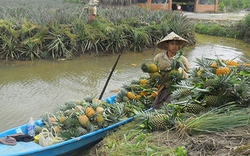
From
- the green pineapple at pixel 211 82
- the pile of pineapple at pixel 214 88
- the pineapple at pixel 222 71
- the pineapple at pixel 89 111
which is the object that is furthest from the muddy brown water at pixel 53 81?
the pineapple at pixel 89 111

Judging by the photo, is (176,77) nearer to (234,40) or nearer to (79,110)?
(79,110)

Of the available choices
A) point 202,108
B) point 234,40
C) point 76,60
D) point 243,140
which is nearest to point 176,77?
point 202,108

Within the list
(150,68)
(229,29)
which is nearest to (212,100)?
(150,68)

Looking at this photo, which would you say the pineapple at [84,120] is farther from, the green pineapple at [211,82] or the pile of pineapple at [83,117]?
the green pineapple at [211,82]

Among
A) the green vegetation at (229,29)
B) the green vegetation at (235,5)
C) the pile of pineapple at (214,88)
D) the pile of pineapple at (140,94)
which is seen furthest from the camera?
the green vegetation at (235,5)

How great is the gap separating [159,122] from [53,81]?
17.7 feet

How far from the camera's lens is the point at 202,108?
12.3 feet

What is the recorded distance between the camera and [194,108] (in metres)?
3.75

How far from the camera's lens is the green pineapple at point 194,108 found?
3740 mm

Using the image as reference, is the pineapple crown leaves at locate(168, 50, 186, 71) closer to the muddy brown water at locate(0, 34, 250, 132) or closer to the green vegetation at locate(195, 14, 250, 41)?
the muddy brown water at locate(0, 34, 250, 132)

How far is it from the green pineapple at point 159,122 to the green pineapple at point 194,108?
0.97 ft

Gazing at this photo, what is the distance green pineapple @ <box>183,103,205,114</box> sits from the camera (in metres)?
3.74

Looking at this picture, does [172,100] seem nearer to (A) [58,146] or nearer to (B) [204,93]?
(B) [204,93]

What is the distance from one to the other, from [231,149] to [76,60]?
8.27m
